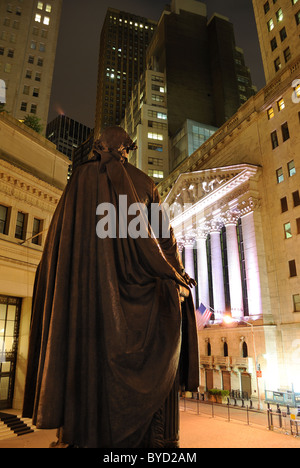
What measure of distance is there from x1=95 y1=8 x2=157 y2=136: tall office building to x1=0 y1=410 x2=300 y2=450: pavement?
112 meters

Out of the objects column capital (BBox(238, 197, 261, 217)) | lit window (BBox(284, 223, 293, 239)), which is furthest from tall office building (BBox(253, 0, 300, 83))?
lit window (BBox(284, 223, 293, 239))

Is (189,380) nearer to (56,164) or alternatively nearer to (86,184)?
Answer: (86,184)

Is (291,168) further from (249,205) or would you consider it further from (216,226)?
(216,226)

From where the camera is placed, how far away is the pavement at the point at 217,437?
14281mm

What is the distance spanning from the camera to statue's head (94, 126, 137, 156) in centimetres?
401

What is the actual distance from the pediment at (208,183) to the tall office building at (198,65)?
114 ft

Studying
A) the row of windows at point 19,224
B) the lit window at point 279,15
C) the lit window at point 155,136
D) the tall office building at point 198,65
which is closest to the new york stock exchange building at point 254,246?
the lit window at point 279,15

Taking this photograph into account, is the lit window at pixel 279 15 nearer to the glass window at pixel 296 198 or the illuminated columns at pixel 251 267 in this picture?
the glass window at pixel 296 198

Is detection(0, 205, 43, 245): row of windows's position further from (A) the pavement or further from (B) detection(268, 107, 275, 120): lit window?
(B) detection(268, 107, 275, 120): lit window

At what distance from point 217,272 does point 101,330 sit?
40.3m

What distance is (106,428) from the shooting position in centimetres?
273

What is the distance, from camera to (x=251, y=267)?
117 feet

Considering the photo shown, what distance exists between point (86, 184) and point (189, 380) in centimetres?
237
